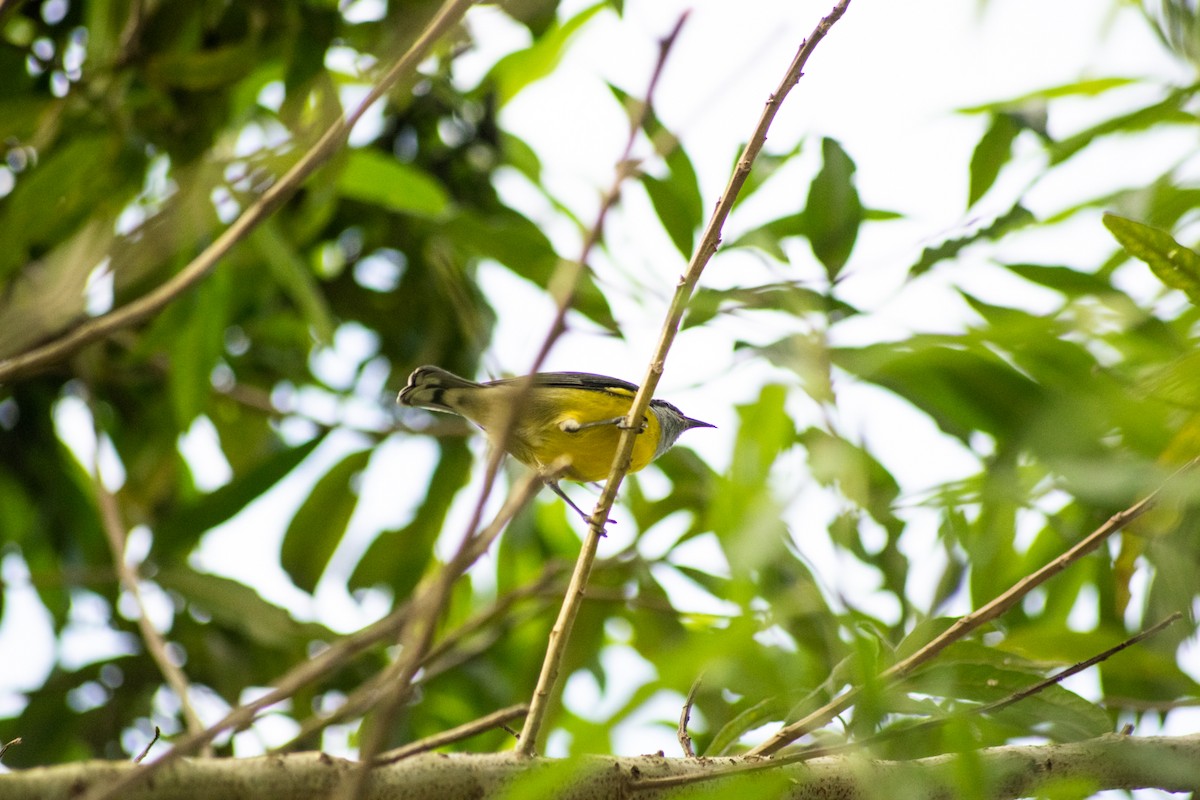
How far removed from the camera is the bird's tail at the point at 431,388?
108 inches

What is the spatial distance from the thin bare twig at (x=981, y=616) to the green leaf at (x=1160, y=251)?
289 mm

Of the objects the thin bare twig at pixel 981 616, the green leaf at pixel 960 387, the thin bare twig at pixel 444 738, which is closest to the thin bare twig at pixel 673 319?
the thin bare twig at pixel 444 738

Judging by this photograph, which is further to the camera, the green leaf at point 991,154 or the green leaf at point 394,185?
the green leaf at point 394,185

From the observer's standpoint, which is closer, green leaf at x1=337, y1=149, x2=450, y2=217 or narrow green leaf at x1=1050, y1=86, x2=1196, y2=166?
narrow green leaf at x1=1050, y1=86, x2=1196, y2=166

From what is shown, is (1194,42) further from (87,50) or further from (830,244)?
(87,50)

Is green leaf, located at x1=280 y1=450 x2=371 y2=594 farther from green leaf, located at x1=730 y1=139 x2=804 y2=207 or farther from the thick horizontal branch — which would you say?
the thick horizontal branch

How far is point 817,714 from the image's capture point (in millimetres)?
1604

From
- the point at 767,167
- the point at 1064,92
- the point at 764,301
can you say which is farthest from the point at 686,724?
the point at 1064,92

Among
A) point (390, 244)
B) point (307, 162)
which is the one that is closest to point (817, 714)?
point (307, 162)

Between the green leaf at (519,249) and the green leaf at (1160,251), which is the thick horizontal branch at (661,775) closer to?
the green leaf at (1160,251)

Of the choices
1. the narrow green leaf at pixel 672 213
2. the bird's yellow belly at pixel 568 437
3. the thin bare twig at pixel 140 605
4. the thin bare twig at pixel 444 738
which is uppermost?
the narrow green leaf at pixel 672 213

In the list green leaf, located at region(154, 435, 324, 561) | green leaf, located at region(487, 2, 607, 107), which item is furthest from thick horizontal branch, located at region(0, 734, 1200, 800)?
green leaf, located at region(487, 2, 607, 107)

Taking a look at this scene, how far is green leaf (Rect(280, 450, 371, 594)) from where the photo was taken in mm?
3395

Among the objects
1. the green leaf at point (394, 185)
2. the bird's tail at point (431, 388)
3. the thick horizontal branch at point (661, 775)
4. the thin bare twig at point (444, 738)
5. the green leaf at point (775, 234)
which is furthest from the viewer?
the green leaf at point (394, 185)
